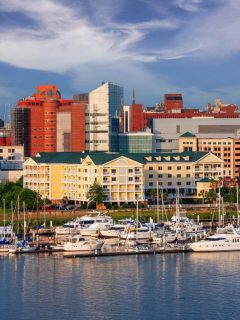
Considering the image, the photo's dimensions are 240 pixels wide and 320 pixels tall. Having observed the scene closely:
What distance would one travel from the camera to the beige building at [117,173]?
5659cm

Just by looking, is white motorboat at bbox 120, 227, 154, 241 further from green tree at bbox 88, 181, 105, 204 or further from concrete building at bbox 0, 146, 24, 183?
concrete building at bbox 0, 146, 24, 183

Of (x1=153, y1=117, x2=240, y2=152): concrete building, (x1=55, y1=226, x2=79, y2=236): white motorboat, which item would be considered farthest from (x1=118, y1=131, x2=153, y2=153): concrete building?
(x1=55, y1=226, x2=79, y2=236): white motorboat

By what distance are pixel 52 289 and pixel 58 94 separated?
57.5 metres

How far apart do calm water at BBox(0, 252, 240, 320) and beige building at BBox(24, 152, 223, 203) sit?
17.6m

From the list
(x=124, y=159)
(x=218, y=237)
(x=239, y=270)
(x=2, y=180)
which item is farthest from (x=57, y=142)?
(x=239, y=270)

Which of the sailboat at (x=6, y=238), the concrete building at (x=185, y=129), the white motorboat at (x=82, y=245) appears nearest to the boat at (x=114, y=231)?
the sailboat at (x=6, y=238)

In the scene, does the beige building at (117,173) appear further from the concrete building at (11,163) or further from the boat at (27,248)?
the boat at (27,248)

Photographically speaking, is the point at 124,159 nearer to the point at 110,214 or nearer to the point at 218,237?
the point at 110,214

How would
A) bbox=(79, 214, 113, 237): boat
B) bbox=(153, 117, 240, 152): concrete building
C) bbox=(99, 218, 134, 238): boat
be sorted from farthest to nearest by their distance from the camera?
bbox=(153, 117, 240, 152): concrete building < bbox=(79, 214, 113, 237): boat < bbox=(99, 218, 134, 238): boat

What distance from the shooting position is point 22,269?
36125 millimetres

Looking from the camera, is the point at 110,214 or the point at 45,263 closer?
the point at 45,263

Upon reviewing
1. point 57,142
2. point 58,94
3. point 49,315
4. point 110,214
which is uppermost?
point 58,94

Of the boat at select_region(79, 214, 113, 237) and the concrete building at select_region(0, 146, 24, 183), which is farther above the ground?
the concrete building at select_region(0, 146, 24, 183)

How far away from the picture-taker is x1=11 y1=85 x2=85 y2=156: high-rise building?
73625 millimetres
